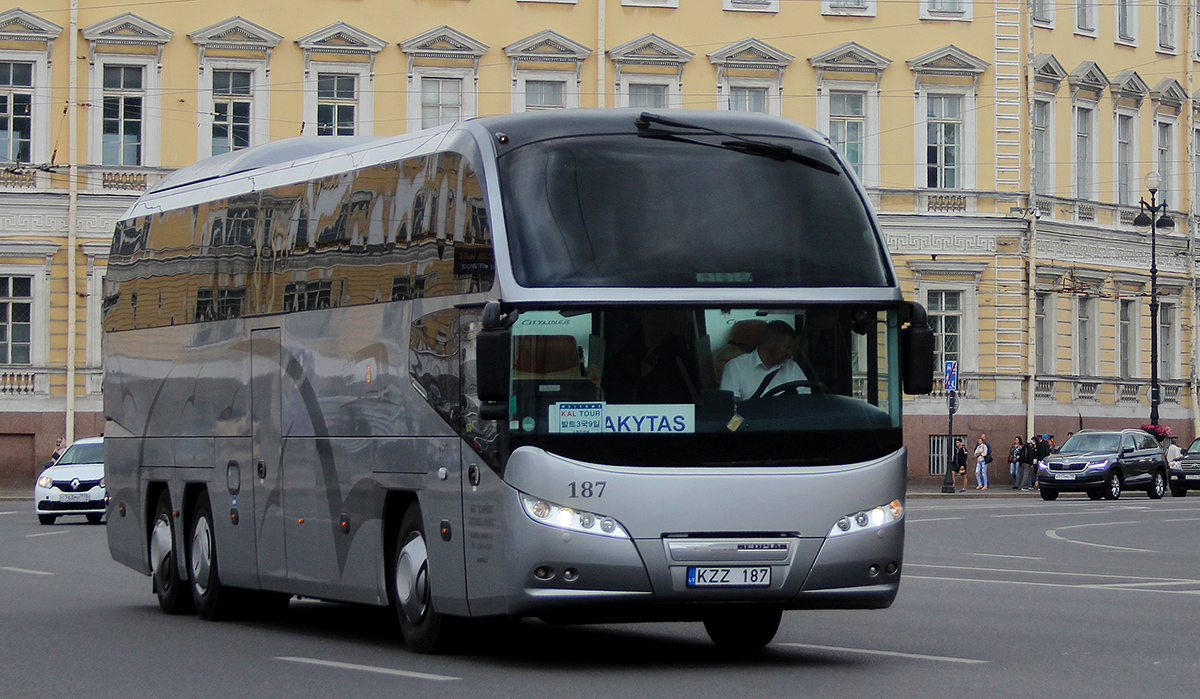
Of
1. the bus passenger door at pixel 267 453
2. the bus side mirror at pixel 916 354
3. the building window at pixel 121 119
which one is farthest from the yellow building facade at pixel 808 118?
the bus side mirror at pixel 916 354

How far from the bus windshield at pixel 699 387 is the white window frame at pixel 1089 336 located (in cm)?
4729

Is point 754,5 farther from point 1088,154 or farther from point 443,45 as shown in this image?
point 1088,154

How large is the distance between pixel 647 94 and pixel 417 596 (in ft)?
135

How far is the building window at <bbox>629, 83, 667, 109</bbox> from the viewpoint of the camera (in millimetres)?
53812

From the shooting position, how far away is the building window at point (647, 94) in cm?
5381

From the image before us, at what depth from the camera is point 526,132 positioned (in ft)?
42.5

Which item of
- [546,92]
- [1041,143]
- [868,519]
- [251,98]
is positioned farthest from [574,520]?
[1041,143]

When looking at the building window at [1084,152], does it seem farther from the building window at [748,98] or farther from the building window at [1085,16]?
the building window at [748,98]

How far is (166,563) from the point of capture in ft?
60.5

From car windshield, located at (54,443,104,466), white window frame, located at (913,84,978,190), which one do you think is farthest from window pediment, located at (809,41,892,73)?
car windshield, located at (54,443,104,466)

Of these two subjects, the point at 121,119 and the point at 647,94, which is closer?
the point at 121,119

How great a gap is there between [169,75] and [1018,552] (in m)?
29.7

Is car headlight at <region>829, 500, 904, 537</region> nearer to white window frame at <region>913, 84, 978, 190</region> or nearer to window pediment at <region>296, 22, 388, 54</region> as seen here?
window pediment at <region>296, 22, 388, 54</region>

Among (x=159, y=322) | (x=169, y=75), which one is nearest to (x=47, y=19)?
(x=169, y=75)
